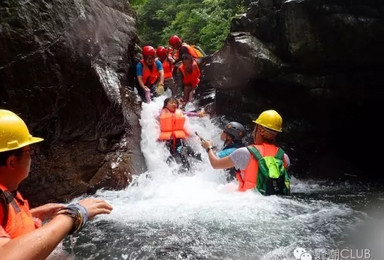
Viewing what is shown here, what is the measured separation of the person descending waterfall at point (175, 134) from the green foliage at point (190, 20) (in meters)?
9.85

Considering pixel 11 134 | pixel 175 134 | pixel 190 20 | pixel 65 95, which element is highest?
pixel 190 20

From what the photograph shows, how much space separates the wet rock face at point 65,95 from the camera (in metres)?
5.38

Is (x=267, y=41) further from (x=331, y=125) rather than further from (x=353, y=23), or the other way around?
(x=331, y=125)

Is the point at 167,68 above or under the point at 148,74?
above

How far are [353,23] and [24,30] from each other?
Answer: 259 inches

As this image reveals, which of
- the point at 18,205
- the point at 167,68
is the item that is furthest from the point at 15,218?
the point at 167,68

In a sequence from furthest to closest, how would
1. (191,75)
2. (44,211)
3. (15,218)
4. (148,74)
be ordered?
(191,75) < (148,74) < (44,211) < (15,218)

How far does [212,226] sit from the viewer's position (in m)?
4.05

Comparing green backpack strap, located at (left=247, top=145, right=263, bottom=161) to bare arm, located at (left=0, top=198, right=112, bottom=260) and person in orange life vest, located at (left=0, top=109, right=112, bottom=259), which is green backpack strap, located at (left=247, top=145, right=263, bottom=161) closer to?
person in orange life vest, located at (left=0, top=109, right=112, bottom=259)

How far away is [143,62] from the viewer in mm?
10227

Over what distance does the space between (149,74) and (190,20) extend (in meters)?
11.0

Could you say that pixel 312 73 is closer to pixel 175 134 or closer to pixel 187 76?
pixel 175 134

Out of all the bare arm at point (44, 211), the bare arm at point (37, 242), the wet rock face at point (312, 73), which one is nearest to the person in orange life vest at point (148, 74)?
the wet rock face at point (312, 73)

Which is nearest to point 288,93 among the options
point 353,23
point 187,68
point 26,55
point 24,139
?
point 353,23
